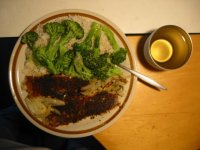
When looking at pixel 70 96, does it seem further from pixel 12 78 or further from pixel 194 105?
pixel 194 105

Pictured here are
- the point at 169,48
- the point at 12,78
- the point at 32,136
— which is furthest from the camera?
the point at 32,136

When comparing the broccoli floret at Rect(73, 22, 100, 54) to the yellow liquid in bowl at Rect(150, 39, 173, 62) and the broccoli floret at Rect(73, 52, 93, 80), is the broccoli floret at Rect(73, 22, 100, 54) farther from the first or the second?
the yellow liquid in bowl at Rect(150, 39, 173, 62)

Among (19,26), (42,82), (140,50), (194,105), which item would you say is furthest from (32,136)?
(194,105)

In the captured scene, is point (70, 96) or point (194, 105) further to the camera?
point (194, 105)

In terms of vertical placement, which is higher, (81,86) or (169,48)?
(169,48)

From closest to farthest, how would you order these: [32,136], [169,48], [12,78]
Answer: [12,78] → [169,48] → [32,136]

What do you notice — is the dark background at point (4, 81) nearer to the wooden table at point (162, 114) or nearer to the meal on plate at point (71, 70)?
the meal on plate at point (71, 70)

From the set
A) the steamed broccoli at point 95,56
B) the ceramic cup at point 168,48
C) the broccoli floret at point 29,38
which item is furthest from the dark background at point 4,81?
the ceramic cup at point 168,48

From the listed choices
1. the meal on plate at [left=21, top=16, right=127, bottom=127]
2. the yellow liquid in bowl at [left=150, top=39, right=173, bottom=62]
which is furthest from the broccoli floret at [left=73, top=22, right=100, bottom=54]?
the yellow liquid in bowl at [left=150, top=39, right=173, bottom=62]
